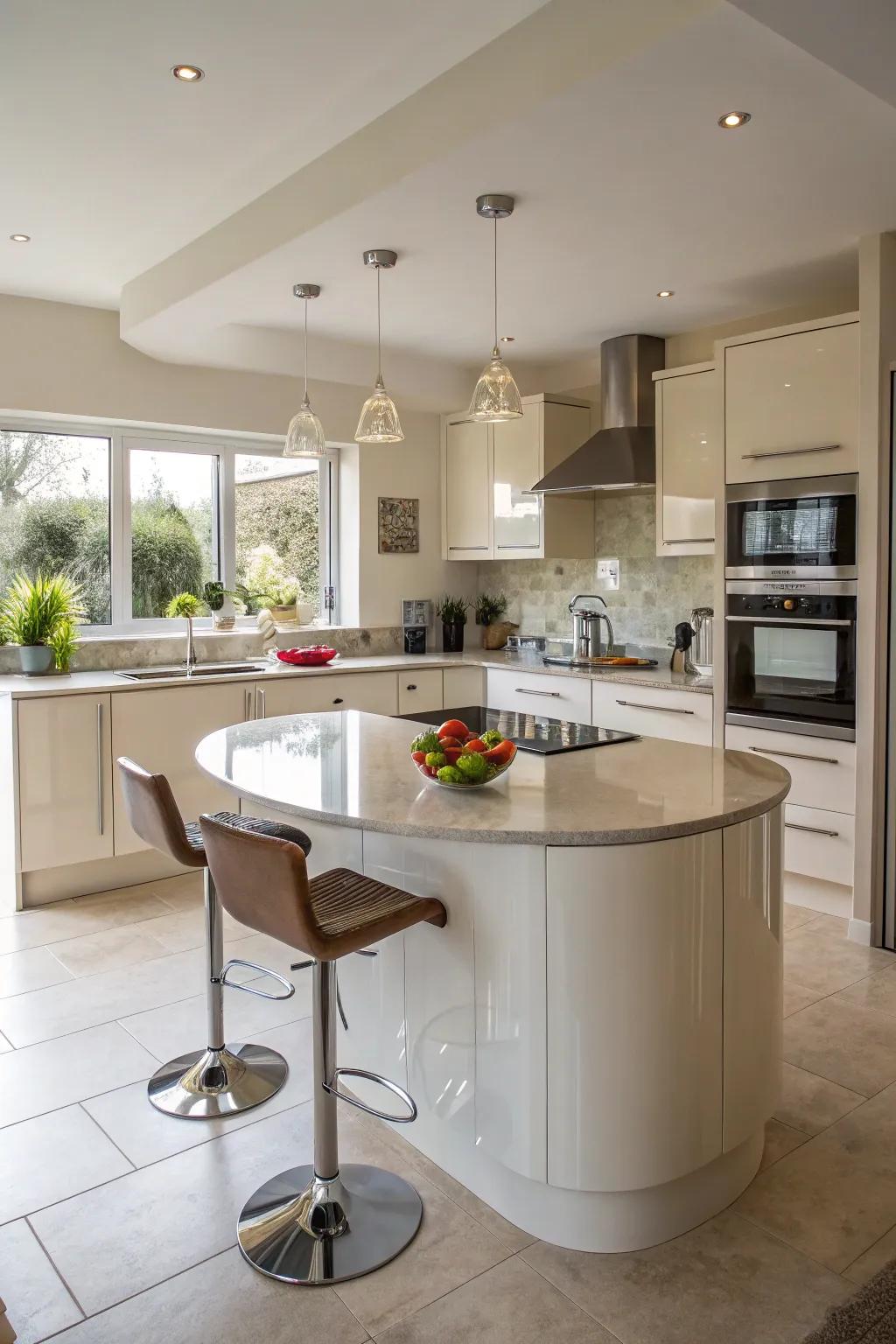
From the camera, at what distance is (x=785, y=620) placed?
3.70m

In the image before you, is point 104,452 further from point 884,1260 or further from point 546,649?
point 884,1260

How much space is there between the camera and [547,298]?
4051 millimetres

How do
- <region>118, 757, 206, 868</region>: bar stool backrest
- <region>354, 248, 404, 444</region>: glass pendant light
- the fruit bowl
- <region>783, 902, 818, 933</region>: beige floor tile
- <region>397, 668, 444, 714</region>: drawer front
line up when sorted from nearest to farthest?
the fruit bowl < <region>118, 757, 206, 868</region>: bar stool backrest < <region>354, 248, 404, 444</region>: glass pendant light < <region>783, 902, 818, 933</region>: beige floor tile < <region>397, 668, 444, 714</region>: drawer front

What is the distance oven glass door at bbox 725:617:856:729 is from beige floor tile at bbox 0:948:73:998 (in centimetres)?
278

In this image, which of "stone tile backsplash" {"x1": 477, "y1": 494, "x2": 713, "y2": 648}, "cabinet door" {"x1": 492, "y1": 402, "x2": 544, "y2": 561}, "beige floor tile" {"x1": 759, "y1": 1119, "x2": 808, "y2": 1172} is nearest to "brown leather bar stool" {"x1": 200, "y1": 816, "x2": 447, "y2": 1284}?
"beige floor tile" {"x1": 759, "y1": 1119, "x2": 808, "y2": 1172}

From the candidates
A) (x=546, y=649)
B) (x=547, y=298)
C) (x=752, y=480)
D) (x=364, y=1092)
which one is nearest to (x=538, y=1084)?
(x=364, y=1092)

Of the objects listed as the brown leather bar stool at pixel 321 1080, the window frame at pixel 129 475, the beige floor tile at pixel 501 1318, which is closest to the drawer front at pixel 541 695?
the window frame at pixel 129 475

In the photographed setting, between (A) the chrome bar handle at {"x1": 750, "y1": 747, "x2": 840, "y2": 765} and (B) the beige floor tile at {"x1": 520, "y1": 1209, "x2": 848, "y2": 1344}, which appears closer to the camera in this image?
(B) the beige floor tile at {"x1": 520, "y1": 1209, "x2": 848, "y2": 1344}

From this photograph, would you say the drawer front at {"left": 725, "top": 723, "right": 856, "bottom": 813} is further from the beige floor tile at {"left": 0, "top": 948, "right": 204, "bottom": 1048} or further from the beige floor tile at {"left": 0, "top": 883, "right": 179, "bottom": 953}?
the beige floor tile at {"left": 0, "top": 883, "right": 179, "bottom": 953}

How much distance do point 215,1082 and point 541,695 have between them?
2.78 meters

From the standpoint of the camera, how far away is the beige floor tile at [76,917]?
3639mm

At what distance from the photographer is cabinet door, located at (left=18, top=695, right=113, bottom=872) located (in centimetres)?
384

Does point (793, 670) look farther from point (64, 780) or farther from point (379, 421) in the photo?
point (64, 780)

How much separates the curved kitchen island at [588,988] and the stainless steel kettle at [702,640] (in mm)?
2401
